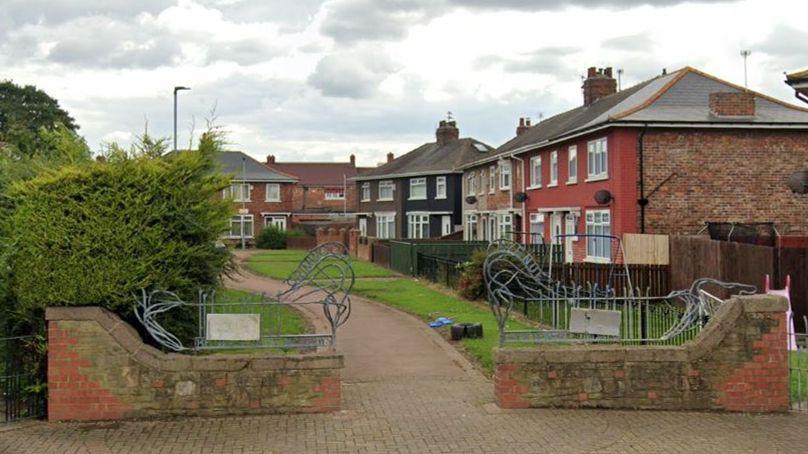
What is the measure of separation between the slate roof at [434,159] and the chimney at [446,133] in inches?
20.3

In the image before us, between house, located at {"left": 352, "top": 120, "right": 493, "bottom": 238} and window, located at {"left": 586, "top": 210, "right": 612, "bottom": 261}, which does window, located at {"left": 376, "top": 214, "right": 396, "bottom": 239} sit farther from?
window, located at {"left": 586, "top": 210, "right": 612, "bottom": 261}

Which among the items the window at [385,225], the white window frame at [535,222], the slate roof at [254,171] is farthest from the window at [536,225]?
the slate roof at [254,171]

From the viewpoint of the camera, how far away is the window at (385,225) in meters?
57.0

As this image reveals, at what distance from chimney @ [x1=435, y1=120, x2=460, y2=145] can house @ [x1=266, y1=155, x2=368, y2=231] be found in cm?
2045

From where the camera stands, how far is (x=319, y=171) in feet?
301

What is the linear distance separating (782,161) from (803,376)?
17.0m

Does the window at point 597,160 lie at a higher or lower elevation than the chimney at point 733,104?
lower

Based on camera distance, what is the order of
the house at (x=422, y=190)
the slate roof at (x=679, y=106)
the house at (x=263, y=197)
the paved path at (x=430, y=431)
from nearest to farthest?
the paved path at (x=430, y=431)
the slate roof at (x=679, y=106)
the house at (x=422, y=190)
the house at (x=263, y=197)

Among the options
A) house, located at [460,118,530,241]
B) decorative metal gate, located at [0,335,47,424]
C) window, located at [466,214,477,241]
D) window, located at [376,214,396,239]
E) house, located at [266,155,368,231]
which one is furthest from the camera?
house, located at [266,155,368,231]

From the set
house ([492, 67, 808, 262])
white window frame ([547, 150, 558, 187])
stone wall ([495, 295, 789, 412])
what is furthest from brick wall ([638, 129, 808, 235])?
stone wall ([495, 295, 789, 412])

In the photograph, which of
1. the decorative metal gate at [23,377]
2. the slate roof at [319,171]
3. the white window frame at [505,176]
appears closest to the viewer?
the decorative metal gate at [23,377]

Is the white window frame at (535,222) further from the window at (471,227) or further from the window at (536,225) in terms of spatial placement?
the window at (471,227)

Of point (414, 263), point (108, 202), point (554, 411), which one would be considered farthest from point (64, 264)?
point (414, 263)

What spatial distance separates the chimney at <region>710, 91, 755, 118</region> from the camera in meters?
26.1
